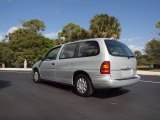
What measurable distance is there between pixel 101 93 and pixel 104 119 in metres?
2.98

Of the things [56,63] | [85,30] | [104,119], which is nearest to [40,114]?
[104,119]

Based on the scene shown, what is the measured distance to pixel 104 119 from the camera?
4.83m

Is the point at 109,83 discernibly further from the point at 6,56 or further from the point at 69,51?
the point at 6,56

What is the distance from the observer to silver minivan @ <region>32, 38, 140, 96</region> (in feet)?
21.9

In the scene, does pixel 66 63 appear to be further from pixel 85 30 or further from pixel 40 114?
pixel 85 30

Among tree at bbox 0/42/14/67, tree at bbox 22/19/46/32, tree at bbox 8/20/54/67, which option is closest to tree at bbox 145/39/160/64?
tree at bbox 8/20/54/67

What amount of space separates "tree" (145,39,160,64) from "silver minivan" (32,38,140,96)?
1015 inches

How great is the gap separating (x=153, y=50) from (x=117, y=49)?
26.7m

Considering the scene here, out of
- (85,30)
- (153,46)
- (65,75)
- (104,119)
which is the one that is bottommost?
(104,119)

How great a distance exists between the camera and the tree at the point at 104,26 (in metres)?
32.1

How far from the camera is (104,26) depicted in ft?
107

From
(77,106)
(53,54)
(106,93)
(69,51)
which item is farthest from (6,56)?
(77,106)

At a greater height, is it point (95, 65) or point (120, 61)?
point (120, 61)

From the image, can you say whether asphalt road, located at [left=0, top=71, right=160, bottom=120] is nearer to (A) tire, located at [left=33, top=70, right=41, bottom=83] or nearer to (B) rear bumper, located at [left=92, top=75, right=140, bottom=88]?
(B) rear bumper, located at [left=92, top=75, right=140, bottom=88]
